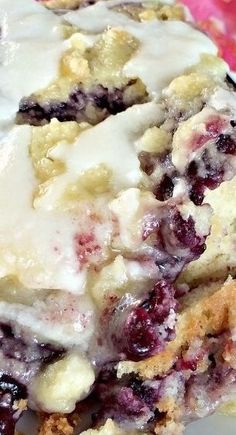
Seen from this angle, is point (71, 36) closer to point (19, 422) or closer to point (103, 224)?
point (103, 224)

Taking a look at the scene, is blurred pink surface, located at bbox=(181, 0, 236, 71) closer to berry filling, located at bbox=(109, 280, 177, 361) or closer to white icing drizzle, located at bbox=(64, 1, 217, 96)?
white icing drizzle, located at bbox=(64, 1, 217, 96)

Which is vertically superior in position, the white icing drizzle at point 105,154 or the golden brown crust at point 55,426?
the white icing drizzle at point 105,154

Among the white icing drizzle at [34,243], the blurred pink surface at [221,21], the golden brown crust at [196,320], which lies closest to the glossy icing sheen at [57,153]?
the white icing drizzle at [34,243]

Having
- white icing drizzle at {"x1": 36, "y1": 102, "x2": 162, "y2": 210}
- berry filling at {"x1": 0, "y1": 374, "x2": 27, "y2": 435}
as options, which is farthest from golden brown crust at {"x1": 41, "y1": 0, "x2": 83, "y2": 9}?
berry filling at {"x1": 0, "y1": 374, "x2": 27, "y2": 435}

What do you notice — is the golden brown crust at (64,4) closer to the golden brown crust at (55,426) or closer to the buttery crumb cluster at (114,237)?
the buttery crumb cluster at (114,237)

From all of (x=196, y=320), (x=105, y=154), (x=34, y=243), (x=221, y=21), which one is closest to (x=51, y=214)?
(x=34, y=243)

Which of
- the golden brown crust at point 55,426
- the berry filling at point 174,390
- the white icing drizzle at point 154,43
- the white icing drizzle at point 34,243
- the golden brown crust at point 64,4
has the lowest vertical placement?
the golden brown crust at point 55,426

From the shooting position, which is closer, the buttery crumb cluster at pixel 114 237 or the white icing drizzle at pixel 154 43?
the buttery crumb cluster at pixel 114 237
